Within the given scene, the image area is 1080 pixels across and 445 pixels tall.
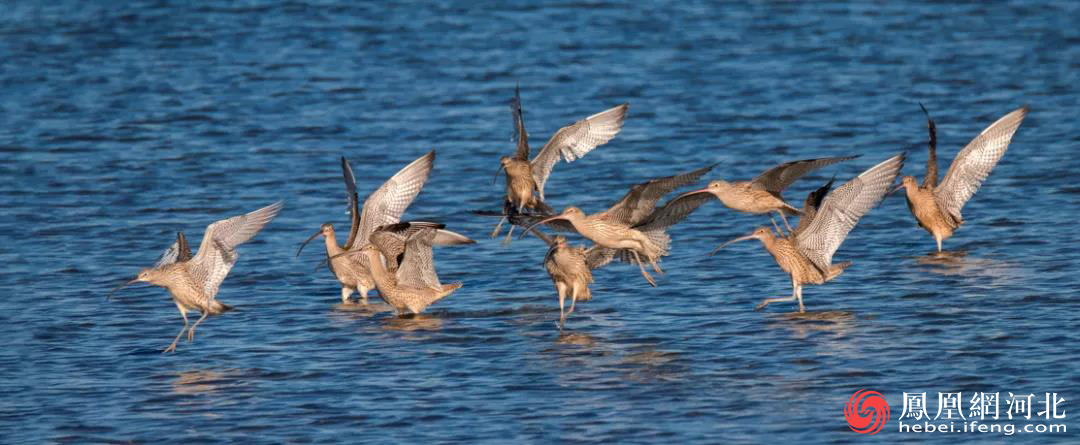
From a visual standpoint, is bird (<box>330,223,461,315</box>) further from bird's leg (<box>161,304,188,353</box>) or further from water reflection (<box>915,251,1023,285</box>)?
water reflection (<box>915,251,1023,285</box>)

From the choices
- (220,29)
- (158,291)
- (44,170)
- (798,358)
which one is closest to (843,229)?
(798,358)

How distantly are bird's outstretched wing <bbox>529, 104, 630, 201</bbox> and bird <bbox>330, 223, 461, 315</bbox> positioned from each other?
1512 millimetres

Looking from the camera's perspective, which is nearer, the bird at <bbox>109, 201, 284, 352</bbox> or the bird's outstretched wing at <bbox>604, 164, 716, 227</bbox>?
the bird at <bbox>109, 201, 284, 352</bbox>

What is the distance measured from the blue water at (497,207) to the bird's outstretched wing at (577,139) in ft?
2.89

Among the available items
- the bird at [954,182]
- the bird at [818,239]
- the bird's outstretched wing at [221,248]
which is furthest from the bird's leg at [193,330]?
the bird at [954,182]

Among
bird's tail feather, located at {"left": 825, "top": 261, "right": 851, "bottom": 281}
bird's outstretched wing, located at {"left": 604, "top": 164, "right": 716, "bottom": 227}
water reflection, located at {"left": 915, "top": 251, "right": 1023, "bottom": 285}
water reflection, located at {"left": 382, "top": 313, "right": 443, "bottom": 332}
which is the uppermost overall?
bird's outstretched wing, located at {"left": 604, "top": 164, "right": 716, "bottom": 227}

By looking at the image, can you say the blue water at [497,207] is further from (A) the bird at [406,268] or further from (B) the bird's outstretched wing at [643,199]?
(B) the bird's outstretched wing at [643,199]

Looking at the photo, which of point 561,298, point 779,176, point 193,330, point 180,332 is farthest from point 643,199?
point 180,332

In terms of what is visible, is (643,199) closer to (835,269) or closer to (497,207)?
(835,269)

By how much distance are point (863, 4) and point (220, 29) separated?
34.6 ft

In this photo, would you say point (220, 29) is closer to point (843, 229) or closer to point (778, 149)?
point (778, 149)

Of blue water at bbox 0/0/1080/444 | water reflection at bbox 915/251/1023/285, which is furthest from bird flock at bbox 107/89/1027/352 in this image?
water reflection at bbox 915/251/1023/285

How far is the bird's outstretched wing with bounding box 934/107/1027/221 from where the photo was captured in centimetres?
1523

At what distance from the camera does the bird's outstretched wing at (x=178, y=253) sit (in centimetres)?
1258
